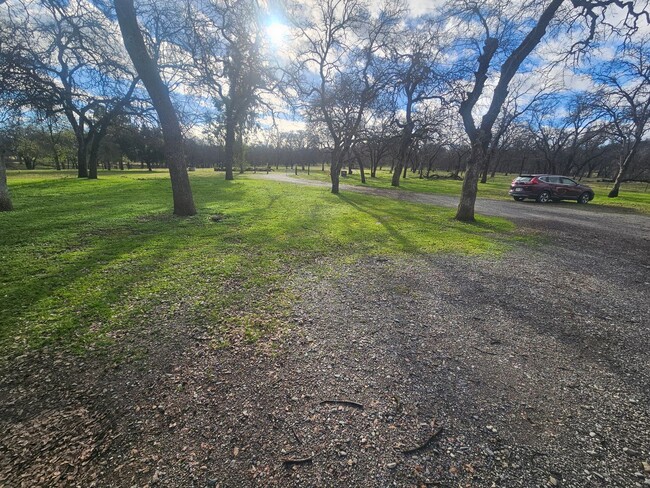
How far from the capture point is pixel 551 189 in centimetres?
1752

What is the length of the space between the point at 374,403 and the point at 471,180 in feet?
30.3

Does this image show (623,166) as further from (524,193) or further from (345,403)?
(345,403)

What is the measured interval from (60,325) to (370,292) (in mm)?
3993

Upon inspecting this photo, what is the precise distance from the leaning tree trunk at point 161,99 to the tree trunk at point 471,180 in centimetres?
925

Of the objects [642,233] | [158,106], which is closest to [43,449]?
[158,106]

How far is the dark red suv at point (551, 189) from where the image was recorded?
17.5m

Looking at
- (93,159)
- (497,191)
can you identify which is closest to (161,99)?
(93,159)

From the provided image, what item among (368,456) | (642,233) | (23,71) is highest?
(23,71)

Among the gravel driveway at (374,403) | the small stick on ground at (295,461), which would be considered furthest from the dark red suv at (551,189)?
the small stick on ground at (295,461)

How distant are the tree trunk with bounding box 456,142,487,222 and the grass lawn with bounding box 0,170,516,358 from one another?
56 centimetres

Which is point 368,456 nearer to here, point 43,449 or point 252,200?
point 43,449

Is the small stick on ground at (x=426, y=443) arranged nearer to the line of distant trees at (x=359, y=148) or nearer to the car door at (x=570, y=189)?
the line of distant trees at (x=359, y=148)

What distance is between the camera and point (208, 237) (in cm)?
700

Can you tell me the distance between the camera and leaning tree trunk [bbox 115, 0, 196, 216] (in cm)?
713
